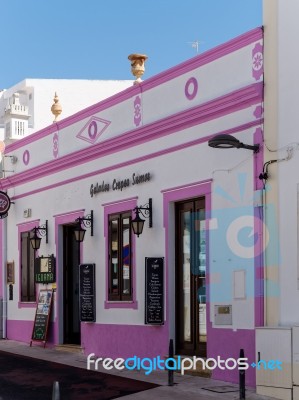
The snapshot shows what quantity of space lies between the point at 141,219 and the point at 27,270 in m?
5.71

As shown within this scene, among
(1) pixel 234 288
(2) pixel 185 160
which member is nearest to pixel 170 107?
(2) pixel 185 160

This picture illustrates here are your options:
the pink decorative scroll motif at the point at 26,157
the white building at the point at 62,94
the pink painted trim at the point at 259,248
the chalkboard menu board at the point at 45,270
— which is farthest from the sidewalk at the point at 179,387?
the white building at the point at 62,94

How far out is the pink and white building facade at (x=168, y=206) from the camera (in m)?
11.0

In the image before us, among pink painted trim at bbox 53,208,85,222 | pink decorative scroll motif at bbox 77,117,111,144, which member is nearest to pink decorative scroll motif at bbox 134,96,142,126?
pink decorative scroll motif at bbox 77,117,111,144

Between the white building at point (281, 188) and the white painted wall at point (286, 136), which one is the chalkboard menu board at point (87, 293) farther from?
the white painted wall at point (286, 136)

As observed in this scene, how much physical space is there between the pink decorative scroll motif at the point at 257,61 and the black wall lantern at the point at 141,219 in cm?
333

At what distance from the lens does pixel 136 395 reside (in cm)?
1047

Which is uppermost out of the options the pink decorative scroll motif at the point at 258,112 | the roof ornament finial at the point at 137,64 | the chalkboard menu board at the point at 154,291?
the roof ornament finial at the point at 137,64

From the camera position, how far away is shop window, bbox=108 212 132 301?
13742mm

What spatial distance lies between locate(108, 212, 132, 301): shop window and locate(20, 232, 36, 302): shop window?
3815 millimetres

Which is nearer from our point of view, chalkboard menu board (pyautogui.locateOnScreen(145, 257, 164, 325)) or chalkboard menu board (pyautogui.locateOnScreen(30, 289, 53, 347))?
chalkboard menu board (pyautogui.locateOnScreen(145, 257, 164, 325))

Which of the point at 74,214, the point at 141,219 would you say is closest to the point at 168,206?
the point at 141,219

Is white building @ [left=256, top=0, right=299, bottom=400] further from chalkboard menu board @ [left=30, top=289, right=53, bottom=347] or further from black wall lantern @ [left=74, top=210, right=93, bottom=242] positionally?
chalkboard menu board @ [left=30, top=289, right=53, bottom=347]

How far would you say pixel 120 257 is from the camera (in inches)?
550
